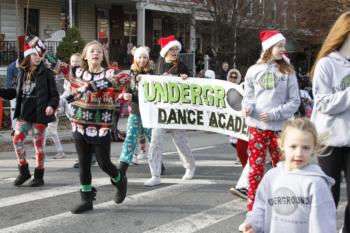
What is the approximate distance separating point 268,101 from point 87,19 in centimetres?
1999

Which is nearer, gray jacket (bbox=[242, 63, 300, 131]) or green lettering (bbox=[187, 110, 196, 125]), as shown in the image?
gray jacket (bbox=[242, 63, 300, 131])

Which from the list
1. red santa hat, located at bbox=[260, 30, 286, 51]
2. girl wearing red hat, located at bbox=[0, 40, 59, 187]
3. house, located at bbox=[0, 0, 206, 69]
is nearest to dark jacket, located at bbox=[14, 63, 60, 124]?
girl wearing red hat, located at bbox=[0, 40, 59, 187]

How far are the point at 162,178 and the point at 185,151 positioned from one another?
562 mm

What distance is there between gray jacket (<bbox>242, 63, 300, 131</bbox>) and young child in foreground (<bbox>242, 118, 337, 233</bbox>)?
218 cm

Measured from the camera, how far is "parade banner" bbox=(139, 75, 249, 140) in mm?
7762

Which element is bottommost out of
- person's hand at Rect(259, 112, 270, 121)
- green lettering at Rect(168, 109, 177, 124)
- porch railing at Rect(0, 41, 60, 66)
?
green lettering at Rect(168, 109, 177, 124)

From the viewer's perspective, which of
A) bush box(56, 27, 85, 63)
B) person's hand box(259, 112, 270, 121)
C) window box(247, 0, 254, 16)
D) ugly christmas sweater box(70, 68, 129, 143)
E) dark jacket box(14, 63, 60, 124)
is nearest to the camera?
person's hand box(259, 112, 270, 121)

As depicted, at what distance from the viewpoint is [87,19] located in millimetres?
24438

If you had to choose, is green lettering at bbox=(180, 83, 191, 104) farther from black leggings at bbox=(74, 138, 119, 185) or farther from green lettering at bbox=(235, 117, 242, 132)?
black leggings at bbox=(74, 138, 119, 185)

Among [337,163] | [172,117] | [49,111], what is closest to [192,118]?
[172,117]

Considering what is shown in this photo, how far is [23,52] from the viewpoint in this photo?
7.21m

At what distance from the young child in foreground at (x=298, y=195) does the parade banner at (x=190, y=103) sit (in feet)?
14.1

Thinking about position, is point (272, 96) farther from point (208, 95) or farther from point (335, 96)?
point (208, 95)

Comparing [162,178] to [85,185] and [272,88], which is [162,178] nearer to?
[85,185]
